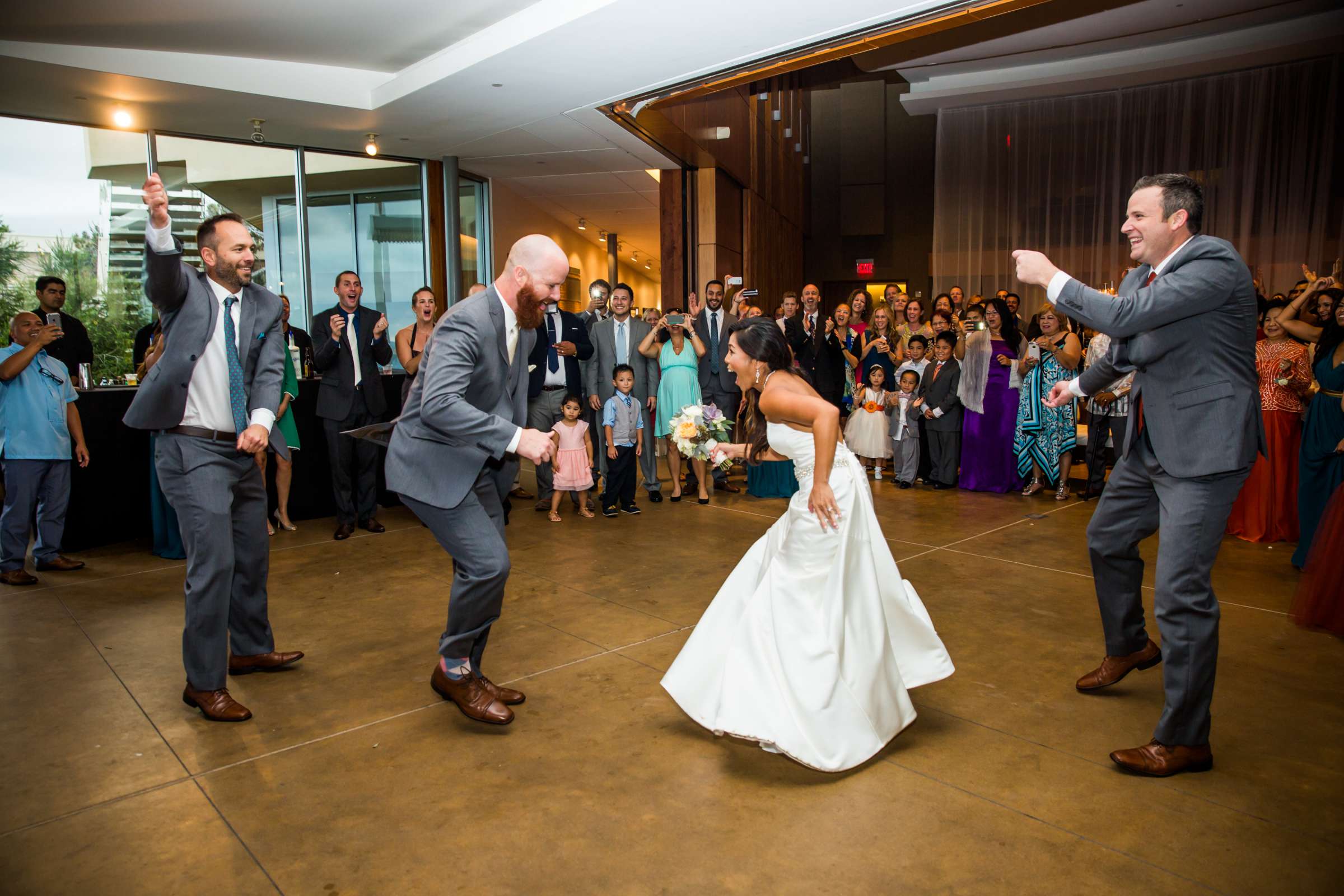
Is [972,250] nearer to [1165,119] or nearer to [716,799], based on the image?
[1165,119]

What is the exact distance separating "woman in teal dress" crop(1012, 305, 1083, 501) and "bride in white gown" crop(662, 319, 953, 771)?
5.08 meters

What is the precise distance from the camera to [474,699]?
10.2 ft

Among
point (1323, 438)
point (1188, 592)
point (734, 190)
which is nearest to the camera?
point (1188, 592)

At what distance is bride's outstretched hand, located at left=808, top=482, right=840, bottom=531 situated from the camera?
2852 millimetres

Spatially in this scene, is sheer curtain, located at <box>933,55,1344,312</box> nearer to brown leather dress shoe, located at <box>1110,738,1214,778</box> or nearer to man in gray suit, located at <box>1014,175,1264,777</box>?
man in gray suit, located at <box>1014,175,1264,777</box>

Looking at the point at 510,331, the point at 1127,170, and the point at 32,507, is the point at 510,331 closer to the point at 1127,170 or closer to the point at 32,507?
the point at 32,507

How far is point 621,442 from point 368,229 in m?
5.53

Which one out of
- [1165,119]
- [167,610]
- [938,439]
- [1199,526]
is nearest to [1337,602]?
[1199,526]

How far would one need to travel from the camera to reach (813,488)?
9.55ft

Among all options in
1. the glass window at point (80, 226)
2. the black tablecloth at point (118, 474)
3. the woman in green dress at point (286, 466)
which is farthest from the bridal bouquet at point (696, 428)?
the glass window at point (80, 226)

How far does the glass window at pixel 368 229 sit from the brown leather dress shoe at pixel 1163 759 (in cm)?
933

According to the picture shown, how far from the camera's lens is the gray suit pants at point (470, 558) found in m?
2.97

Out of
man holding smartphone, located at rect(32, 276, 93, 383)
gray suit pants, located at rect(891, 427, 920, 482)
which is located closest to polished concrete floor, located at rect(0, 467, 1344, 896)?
man holding smartphone, located at rect(32, 276, 93, 383)

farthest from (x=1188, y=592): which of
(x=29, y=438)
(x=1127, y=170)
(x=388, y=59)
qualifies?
(x=1127, y=170)
